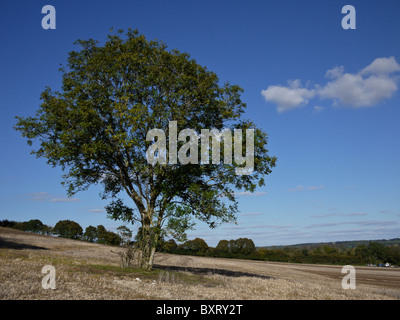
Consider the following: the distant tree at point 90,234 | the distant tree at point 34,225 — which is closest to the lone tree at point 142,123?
the distant tree at point 90,234

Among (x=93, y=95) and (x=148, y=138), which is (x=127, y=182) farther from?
(x=93, y=95)

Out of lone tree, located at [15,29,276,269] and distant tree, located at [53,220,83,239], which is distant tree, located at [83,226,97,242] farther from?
lone tree, located at [15,29,276,269]

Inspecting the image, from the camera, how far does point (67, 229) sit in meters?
150

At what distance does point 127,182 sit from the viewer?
86.0ft

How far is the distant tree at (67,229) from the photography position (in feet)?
487

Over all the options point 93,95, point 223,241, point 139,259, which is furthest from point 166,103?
point 223,241

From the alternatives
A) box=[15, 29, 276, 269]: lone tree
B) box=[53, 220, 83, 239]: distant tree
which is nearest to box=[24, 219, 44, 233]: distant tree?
box=[53, 220, 83, 239]: distant tree

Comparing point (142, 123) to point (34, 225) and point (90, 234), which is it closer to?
point (90, 234)

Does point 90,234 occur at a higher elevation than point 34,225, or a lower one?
lower

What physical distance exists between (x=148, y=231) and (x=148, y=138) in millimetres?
8129

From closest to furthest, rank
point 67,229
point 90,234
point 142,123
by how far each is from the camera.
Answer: point 142,123 → point 90,234 → point 67,229

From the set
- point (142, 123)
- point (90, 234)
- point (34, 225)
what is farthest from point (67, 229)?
point (142, 123)

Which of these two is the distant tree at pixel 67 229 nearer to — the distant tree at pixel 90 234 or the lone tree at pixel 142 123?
the distant tree at pixel 90 234
